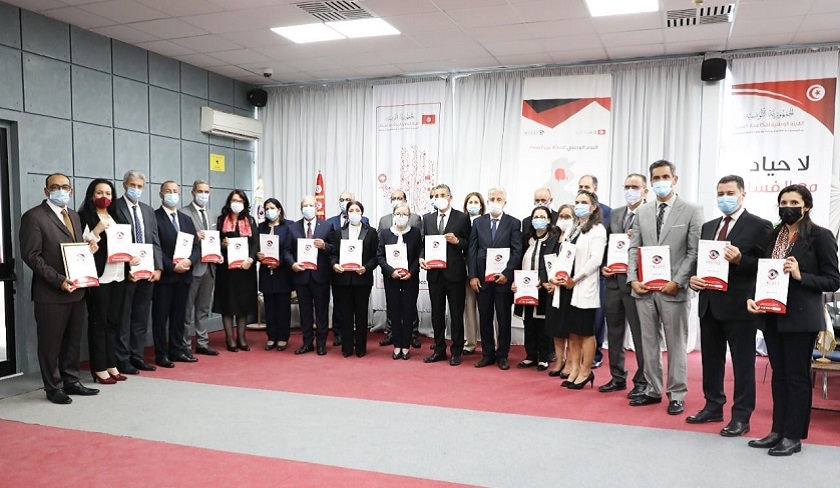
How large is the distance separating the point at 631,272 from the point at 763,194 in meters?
3.01

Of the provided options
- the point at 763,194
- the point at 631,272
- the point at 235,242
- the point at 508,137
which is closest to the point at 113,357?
the point at 235,242

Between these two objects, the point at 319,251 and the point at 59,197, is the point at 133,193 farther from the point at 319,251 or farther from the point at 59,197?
the point at 319,251

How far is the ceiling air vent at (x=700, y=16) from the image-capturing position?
18.2 feet

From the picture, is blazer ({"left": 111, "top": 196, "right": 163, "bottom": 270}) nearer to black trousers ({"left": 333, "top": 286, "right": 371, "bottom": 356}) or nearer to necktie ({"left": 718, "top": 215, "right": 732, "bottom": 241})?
black trousers ({"left": 333, "top": 286, "right": 371, "bottom": 356})

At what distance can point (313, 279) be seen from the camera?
263 inches

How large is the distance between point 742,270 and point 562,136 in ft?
12.4

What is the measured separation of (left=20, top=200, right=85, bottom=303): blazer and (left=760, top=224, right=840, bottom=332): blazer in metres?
4.78

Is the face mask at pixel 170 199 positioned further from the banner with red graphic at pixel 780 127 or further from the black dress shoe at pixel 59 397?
the banner with red graphic at pixel 780 127

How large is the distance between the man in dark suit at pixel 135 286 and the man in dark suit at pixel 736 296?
4.42m

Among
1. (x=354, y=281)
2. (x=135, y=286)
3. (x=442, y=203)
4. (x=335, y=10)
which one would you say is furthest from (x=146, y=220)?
(x=442, y=203)

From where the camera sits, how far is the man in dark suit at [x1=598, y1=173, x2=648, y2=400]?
194 inches

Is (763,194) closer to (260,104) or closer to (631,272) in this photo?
(631,272)

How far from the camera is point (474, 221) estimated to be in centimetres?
614

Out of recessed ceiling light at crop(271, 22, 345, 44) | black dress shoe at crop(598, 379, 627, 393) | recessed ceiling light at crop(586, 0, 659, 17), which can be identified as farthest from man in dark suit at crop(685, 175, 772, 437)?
recessed ceiling light at crop(271, 22, 345, 44)
